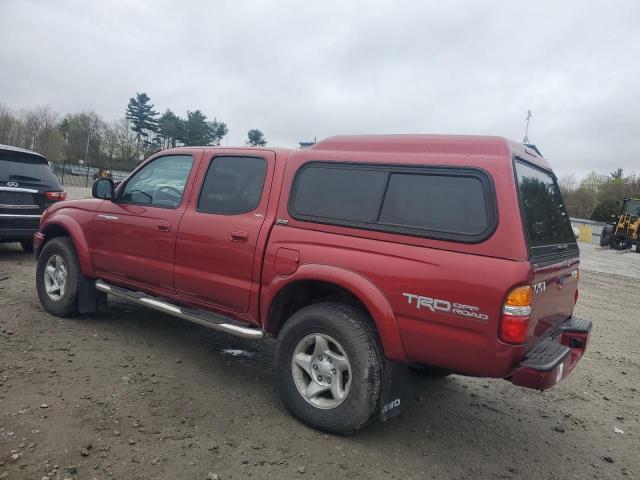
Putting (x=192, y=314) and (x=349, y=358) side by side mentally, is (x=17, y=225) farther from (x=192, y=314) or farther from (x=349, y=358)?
(x=349, y=358)

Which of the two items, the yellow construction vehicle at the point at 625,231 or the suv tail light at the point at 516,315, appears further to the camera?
the yellow construction vehicle at the point at 625,231

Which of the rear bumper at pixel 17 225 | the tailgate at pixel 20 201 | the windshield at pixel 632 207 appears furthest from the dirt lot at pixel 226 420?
the windshield at pixel 632 207

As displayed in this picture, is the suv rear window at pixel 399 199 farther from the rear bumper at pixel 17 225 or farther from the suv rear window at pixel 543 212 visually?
the rear bumper at pixel 17 225

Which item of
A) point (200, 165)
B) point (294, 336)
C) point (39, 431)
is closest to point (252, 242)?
point (294, 336)

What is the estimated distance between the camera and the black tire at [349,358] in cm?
307

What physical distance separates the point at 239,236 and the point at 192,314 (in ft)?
2.61

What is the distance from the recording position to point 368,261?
10.2 feet

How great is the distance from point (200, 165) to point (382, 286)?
7.05 ft

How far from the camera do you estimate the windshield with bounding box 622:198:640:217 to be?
26450 millimetres

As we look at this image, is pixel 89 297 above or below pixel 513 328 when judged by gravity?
below

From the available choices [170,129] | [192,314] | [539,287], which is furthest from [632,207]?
[170,129]

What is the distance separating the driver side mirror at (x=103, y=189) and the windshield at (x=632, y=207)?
28465mm

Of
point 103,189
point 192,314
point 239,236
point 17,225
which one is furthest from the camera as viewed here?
point 17,225

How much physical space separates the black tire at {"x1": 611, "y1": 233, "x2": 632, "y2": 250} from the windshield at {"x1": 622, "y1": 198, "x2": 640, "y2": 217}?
1.58 m
